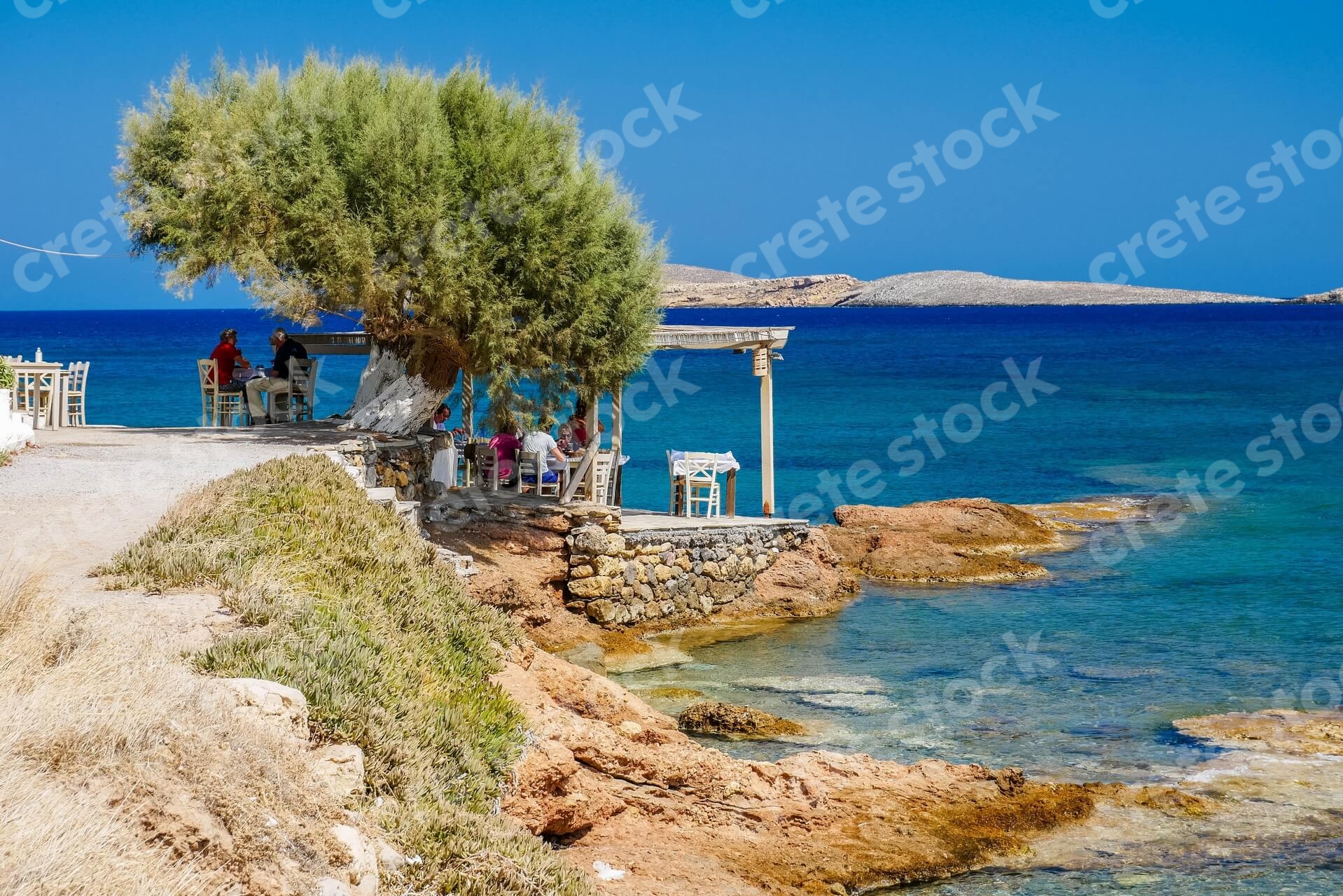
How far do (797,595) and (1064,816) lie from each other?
9151mm

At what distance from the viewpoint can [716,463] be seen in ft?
66.8

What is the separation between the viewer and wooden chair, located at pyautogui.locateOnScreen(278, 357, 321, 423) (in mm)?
19391

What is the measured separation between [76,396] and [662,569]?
10.2 meters

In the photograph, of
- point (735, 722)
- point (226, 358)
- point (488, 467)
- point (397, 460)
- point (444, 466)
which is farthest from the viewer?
point (226, 358)

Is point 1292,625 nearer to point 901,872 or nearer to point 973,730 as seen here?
point 973,730

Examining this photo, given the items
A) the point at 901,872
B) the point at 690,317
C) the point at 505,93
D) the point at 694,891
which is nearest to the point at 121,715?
the point at 694,891

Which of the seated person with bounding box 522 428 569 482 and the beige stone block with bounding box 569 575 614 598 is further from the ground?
the seated person with bounding box 522 428 569 482

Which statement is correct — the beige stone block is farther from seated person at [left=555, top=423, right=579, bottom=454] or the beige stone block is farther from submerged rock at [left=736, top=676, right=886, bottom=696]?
submerged rock at [left=736, top=676, right=886, bottom=696]

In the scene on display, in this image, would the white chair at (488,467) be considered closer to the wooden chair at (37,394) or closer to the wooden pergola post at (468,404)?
the wooden pergola post at (468,404)

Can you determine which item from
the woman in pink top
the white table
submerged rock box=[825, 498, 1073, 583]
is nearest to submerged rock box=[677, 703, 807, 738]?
the woman in pink top

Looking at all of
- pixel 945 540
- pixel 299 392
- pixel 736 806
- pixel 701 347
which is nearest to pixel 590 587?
pixel 701 347

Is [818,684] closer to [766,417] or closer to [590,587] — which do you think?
[590,587]

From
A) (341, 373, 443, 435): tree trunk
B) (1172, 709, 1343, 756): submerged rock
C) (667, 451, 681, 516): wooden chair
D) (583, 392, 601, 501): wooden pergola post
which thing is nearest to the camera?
(1172, 709, 1343, 756): submerged rock

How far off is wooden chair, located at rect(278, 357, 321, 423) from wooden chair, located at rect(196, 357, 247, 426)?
74 centimetres
